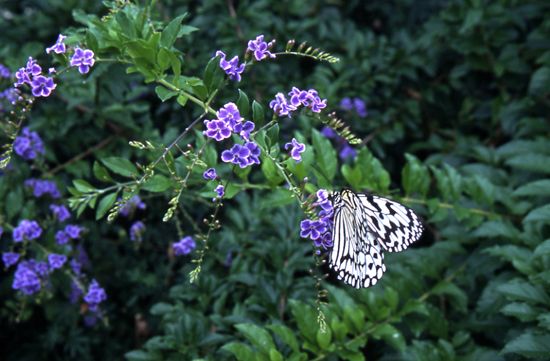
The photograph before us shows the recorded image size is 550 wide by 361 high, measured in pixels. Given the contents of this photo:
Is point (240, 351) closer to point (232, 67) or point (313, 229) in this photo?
point (313, 229)

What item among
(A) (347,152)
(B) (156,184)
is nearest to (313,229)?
(B) (156,184)

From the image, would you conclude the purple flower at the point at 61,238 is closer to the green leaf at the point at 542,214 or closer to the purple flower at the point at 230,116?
the purple flower at the point at 230,116

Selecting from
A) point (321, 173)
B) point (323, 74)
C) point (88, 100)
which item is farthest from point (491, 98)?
point (88, 100)

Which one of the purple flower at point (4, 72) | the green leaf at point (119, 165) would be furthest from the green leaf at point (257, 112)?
the purple flower at point (4, 72)

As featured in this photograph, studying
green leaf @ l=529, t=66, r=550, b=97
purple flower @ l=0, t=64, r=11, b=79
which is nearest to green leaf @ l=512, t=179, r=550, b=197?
green leaf @ l=529, t=66, r=550, b=97

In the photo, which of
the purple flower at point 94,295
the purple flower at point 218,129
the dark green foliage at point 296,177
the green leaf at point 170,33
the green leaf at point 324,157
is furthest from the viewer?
the purple flower at point 94,295
